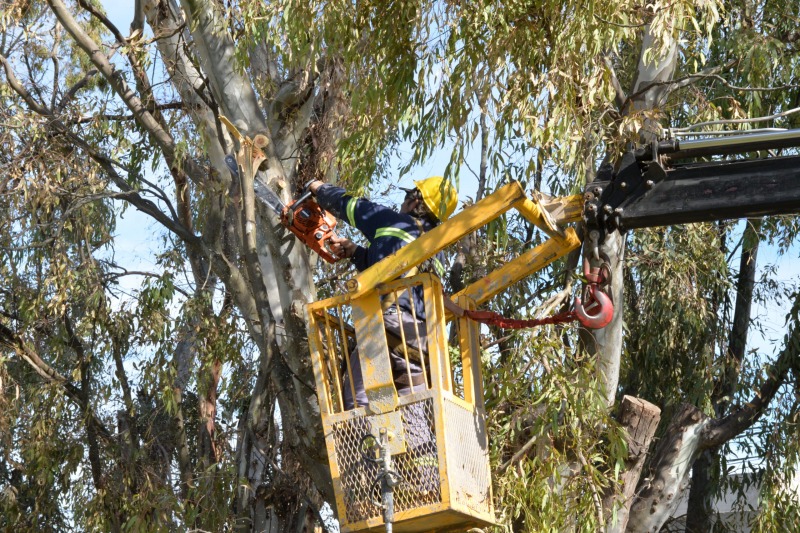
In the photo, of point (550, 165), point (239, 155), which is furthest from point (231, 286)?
point (550, 165)

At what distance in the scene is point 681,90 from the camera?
27.0 ft

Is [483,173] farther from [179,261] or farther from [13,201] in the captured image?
[13,201]

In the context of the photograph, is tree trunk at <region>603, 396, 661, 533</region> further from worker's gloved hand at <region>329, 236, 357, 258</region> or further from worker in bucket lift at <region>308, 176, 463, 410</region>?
worker's gloved hand at <region>329, 236, 357, 258</region>

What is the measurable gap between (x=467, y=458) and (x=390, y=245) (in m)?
0.97

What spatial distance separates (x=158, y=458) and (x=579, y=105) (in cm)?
520

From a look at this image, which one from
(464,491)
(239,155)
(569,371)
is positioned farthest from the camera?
(569,371)

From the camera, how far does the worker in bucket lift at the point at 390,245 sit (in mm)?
5184

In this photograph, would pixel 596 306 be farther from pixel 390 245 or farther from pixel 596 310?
pixel 390 245

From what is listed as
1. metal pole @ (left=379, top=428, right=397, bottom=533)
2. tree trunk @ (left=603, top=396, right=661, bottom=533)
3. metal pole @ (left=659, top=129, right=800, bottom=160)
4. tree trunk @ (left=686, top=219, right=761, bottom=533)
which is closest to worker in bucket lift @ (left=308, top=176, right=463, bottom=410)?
metal pole @ (left=379, top=428, right=397, bottom=533)

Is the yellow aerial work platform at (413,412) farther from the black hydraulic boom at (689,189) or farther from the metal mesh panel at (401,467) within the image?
the black hydraulic boom at (689,189)

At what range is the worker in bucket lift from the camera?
518cm

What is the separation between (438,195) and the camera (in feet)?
18.5

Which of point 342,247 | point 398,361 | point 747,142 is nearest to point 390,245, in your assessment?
point 342,247

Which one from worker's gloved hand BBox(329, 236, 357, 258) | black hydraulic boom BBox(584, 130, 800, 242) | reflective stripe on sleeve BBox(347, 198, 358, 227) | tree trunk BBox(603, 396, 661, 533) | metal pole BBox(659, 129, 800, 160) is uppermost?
reflective stripe on sleeve BBox(347, 198, 358, 227)
